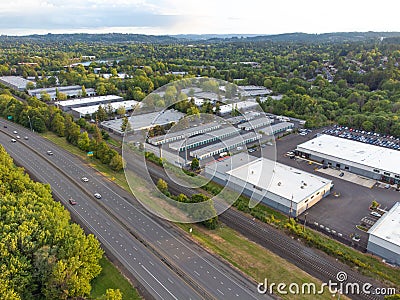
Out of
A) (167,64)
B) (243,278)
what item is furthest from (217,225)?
(167,64)

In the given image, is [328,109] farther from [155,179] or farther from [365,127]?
[155,179]

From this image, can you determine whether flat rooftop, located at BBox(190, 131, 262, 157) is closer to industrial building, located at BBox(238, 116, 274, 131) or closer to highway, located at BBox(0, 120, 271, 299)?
industrial building, located at BBox(238, 116, 274, 131)

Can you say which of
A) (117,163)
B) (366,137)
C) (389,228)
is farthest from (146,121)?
(366,137)

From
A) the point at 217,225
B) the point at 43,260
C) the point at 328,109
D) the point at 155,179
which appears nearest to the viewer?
the point at 43,260

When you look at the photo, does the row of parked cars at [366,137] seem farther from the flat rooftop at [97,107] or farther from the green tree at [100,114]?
the green tree at [100,114]

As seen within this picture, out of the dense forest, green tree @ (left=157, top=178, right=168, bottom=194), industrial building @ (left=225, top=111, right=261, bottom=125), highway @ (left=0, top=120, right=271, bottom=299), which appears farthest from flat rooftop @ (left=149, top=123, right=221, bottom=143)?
the dense forest
